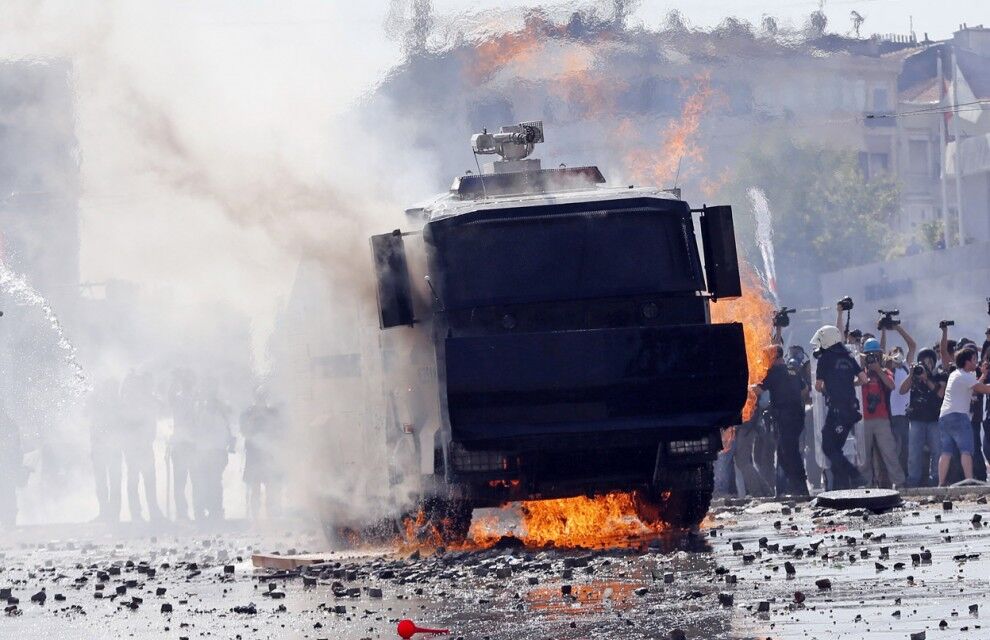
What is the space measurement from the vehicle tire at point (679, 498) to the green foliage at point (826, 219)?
54532 millimetres

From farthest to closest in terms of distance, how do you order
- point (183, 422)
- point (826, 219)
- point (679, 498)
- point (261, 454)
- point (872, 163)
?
point (872, 163) → point (826, 219) → point (183, 422) → point (261, 454) → point (679, 498)

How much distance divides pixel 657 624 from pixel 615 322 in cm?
523

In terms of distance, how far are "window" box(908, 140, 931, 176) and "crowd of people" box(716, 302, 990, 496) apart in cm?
7625

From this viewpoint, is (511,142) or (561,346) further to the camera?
(511,142)

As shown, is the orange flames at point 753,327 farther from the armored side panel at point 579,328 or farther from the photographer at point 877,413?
the armored side panel at point 579,328

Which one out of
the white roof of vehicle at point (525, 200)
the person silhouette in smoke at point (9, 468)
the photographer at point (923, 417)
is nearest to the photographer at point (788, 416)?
the photographer at point (923, 417)

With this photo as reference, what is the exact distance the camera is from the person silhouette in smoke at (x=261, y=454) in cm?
2738

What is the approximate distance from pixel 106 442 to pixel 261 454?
3.25 meters

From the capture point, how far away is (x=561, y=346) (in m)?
14.3

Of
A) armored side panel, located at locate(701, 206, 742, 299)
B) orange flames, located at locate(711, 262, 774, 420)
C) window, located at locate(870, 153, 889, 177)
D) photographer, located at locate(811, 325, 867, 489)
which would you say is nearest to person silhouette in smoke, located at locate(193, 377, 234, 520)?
orange flames, located at locate(711, 262, 774, 420)

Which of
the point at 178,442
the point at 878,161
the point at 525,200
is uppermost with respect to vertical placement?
the point at 878,161

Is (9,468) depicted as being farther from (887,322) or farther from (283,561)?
(283,561)

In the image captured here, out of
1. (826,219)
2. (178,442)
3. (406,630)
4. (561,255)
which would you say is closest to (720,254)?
(561,255)

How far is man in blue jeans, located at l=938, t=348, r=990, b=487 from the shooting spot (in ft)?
66.9
